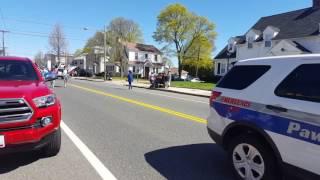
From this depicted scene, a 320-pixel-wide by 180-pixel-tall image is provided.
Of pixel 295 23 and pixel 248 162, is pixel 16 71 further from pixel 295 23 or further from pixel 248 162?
pixel 295 23

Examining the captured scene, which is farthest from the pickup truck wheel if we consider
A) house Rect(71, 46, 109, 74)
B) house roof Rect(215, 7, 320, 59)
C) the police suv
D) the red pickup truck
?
house Rect(71, 46, 109, 74)

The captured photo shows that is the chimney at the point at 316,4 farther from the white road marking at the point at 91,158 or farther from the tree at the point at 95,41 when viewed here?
the tree at the point at 95,41

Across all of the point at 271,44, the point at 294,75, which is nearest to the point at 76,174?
the point at 294,75

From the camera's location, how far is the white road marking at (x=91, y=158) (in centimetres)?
570

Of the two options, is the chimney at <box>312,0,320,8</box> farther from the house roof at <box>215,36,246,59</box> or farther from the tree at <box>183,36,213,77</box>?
the tree at <box>183,36,213,77</box>

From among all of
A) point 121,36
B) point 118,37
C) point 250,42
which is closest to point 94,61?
point 121,36

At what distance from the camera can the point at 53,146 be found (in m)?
6.56

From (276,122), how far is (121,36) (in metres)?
83.6

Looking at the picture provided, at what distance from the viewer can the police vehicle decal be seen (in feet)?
14.0

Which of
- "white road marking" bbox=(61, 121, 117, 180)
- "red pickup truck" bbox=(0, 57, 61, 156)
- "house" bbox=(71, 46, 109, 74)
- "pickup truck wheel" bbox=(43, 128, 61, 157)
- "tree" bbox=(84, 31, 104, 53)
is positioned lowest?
"white road marking" bbox=(61, 121, 117, 180)

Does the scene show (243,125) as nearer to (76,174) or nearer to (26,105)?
(76,174)

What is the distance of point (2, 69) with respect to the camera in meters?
7.38

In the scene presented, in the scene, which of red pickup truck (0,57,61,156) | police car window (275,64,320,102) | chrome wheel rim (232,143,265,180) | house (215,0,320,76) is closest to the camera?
police car window (275,64,320,102)

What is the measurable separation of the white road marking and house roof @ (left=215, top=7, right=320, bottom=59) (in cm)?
3328
